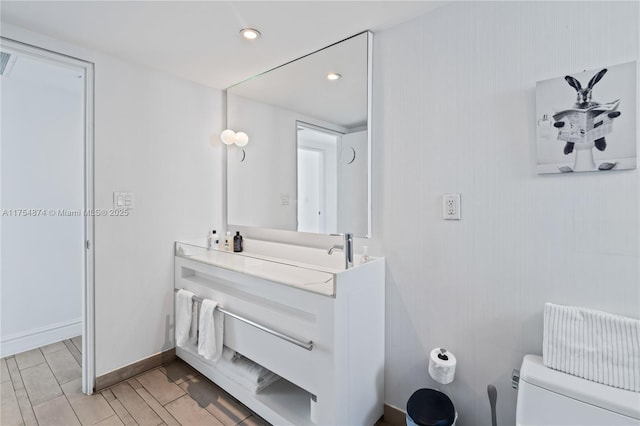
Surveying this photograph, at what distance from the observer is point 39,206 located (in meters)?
2.68

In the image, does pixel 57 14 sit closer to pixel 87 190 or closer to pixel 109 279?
pixel 87 190

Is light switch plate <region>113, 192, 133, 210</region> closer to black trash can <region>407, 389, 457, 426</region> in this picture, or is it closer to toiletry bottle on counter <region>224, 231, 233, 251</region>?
toiletry bottle on counter <region>224, 231, 233, 251</region>

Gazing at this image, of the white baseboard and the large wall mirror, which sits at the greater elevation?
the large wall mirror

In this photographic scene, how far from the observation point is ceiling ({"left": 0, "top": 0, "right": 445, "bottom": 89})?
155cm

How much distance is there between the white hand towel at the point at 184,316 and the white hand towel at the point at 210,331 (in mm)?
206

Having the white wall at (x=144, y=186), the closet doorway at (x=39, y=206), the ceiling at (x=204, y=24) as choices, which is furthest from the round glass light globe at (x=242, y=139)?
the closet doorway at (x=39, y=206)

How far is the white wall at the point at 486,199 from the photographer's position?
1.21 metres

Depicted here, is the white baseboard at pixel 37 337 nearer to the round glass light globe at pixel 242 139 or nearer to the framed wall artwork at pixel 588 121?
the round glass light globe at pixel 242 139

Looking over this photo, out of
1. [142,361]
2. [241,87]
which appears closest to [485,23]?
[241,87]

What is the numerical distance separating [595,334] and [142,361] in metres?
2.71

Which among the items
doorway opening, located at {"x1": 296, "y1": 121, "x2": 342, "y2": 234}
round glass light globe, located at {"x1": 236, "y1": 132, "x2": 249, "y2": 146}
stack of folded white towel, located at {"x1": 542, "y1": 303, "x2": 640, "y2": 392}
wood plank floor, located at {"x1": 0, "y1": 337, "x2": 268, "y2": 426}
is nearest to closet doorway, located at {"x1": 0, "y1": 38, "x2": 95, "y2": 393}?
wood plank floor, located at {"x1": 0, "y1": 337, "x2": 268, "y2": 426}

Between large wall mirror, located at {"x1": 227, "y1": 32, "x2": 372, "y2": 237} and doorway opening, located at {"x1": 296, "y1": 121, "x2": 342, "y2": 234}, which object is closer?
large wall mirror, located at {"x1": 227, "y1": 32, "x2": 372, "y2": 237}

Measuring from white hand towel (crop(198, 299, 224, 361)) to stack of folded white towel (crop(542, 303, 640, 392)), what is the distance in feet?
5.68

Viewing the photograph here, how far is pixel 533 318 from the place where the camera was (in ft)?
4.44
